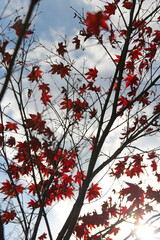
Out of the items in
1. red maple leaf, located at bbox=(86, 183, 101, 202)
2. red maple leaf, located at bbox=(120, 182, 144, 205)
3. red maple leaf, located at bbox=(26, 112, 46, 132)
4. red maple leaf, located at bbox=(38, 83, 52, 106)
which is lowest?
red maple leaf, located at bbox=(120, 182, 144, 205)

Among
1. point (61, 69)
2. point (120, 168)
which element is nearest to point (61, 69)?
point (61, 69)

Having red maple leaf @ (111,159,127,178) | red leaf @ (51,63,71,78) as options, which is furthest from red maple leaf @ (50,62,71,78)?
red maple leaf @ (111,159,127,178)

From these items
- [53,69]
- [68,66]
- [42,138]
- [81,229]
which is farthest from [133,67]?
[81,229]

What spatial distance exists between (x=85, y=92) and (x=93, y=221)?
93.6 inches

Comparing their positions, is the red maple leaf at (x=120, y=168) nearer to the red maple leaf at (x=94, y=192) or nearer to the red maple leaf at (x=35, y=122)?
the red maple leaf at (x=94, y=192)

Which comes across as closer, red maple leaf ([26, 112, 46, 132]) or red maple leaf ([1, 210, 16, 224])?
red maple leaf ([26, 112, 46, 132])

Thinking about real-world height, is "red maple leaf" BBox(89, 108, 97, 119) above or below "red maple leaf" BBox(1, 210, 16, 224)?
above

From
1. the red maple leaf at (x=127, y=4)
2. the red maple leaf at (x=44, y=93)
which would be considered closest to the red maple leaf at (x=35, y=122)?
the red maple leaf at (x=44, y=93)

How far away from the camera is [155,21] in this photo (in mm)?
3283

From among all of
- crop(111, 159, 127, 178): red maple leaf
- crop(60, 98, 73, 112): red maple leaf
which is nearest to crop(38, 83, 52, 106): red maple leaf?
crop(60, 98, 73, 112): red maple leaf

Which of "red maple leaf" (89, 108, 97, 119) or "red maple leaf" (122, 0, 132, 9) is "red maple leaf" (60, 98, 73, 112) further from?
"red maple leaf" (122, 0, 132, 9)

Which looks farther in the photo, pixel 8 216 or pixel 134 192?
pixel 8 216

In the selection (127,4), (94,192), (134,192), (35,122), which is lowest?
(134,192)

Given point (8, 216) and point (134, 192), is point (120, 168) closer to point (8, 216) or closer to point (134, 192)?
point (134, 192)
